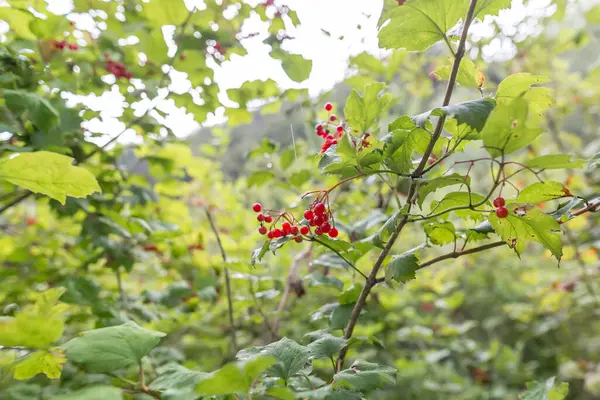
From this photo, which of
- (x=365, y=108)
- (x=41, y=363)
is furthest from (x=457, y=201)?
(x=41, y=363)

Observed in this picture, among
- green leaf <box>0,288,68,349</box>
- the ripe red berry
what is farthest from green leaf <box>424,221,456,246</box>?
green leaf <box>0,288,68,349</box>

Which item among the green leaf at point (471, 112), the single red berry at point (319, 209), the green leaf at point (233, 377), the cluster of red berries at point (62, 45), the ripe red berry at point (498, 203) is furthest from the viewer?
the cluster of red berries at point (62, 45)

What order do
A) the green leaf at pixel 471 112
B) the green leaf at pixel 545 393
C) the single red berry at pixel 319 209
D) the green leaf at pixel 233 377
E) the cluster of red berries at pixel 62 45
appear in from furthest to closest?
1. the cluster of red berries at pixel 62 45
2. the green leaf at pixel 545 393
3. the single red berry at pixel 319 209
4. the green leaf at pixel 471 112
5. the green leaf at pixel 233 377

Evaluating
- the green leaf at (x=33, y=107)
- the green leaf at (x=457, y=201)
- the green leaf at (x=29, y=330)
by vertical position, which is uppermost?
the green leaf at (x=33, y=107)

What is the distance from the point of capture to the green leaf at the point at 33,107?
1127 millimetres

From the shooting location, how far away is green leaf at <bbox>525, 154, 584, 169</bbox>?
693 mm

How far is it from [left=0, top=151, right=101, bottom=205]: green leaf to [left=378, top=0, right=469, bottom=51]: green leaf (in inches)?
28.1

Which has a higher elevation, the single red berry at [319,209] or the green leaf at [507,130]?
the single red berry at [319,209]

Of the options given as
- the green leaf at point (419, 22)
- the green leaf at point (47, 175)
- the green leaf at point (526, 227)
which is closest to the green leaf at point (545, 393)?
the green leaf at point (526, 227)

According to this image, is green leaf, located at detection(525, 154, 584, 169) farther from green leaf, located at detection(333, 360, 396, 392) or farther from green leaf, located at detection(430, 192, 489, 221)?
green leaf, located at detection(333, 360, 396, 392)

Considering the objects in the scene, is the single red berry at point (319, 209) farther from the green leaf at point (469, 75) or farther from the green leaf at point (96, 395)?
the green leaf at point (96, 395)

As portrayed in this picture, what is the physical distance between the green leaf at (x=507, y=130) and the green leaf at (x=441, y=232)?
0.96 feet

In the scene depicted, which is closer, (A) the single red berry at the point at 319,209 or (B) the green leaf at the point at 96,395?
(B) the green leaf at the point at 96,395

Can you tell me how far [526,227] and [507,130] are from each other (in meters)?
0.27
